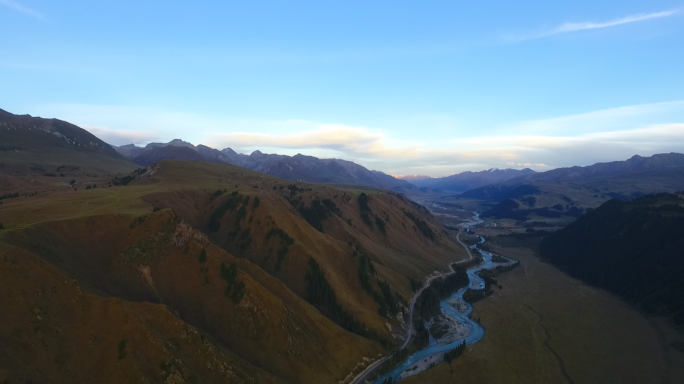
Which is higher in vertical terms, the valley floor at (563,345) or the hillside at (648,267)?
the hillside at (648,267)

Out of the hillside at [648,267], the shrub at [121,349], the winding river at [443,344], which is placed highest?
the shrub at [121,349]

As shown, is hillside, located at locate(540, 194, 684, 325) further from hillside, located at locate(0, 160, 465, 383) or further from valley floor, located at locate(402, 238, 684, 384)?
hillside, located at locate(0, 160, 465, 383)

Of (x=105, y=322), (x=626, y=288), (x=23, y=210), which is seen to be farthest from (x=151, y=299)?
(x=626, y=288)

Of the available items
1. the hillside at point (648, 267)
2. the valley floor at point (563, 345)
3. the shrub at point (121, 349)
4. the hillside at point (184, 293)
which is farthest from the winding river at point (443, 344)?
the hillside at point (648, 267)

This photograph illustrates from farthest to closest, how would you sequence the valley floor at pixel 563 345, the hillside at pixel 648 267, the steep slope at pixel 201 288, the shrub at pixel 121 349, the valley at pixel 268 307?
the hillside at pixel 648 267, the valley floor at pixel 563 345, the steep slope at pixel 201 288, the valley at pixel 268 307, the shrub at pixel 121 349

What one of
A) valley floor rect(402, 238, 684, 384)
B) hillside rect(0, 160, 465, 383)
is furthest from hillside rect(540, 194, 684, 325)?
hillside rect(0, 160, 465, 383)

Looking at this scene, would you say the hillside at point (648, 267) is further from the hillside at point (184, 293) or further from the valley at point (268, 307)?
the hillside at point (184, 293)
